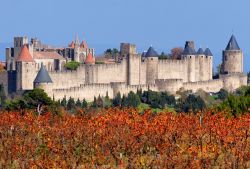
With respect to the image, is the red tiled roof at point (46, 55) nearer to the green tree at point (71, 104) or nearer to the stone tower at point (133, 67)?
the stone tower at point (133, 67)

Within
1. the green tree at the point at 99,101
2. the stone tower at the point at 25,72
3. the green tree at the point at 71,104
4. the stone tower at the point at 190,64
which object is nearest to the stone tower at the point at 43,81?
the stone tower at the point at 25,72

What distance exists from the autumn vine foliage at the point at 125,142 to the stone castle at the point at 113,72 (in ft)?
99.5

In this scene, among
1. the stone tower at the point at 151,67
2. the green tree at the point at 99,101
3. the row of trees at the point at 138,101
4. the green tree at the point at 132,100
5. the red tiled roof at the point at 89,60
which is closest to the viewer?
the row of trees at the point at 138,101

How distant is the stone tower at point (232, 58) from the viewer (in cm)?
8381

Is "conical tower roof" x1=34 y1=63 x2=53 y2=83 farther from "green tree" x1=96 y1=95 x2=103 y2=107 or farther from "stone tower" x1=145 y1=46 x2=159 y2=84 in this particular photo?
"stone tower" x1=145 y1=46 x2=159 y2=84

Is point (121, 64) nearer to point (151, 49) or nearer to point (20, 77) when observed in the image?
point (151, 49)

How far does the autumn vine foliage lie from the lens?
2653cm

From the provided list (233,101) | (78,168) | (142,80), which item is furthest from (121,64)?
(78,168)

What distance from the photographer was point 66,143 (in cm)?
2978

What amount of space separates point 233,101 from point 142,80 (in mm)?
33405

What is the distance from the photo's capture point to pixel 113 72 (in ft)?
244

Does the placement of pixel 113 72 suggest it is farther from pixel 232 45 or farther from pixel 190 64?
pixel 232 45

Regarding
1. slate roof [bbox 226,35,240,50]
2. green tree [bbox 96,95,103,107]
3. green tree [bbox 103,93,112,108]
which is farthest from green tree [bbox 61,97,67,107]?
slate roof [bbox 226,35,240,50]

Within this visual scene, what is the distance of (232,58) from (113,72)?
41.1 ft
